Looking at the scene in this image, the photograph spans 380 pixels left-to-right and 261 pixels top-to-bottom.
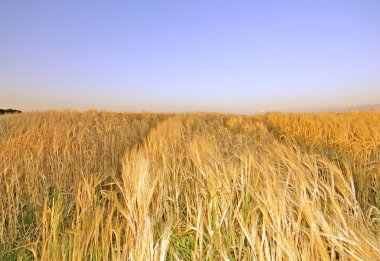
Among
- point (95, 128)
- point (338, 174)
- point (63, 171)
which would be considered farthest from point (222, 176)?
point (95, 128)

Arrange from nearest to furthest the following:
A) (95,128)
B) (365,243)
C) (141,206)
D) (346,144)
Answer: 1. (365,243)
2. (141,206)
3. (346,144)
4. (95,128)

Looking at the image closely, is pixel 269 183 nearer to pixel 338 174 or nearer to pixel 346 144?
pixel 338 174

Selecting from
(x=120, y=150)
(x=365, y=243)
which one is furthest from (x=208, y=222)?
(x=120, y=150)

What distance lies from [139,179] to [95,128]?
4.46 m

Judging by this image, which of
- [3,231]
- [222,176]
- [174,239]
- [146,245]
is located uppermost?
[222,176]

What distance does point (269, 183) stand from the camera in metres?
1.12

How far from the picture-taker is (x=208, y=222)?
3.71 feet

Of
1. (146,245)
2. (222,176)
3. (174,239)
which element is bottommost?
(174,239)

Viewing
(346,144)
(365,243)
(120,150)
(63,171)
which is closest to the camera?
(365,243)

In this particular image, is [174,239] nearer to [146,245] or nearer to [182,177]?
[146,245]

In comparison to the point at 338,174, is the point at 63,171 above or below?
below

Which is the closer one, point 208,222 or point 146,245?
point 146,245

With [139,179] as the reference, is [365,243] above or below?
below

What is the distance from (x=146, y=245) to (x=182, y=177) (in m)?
0.83
